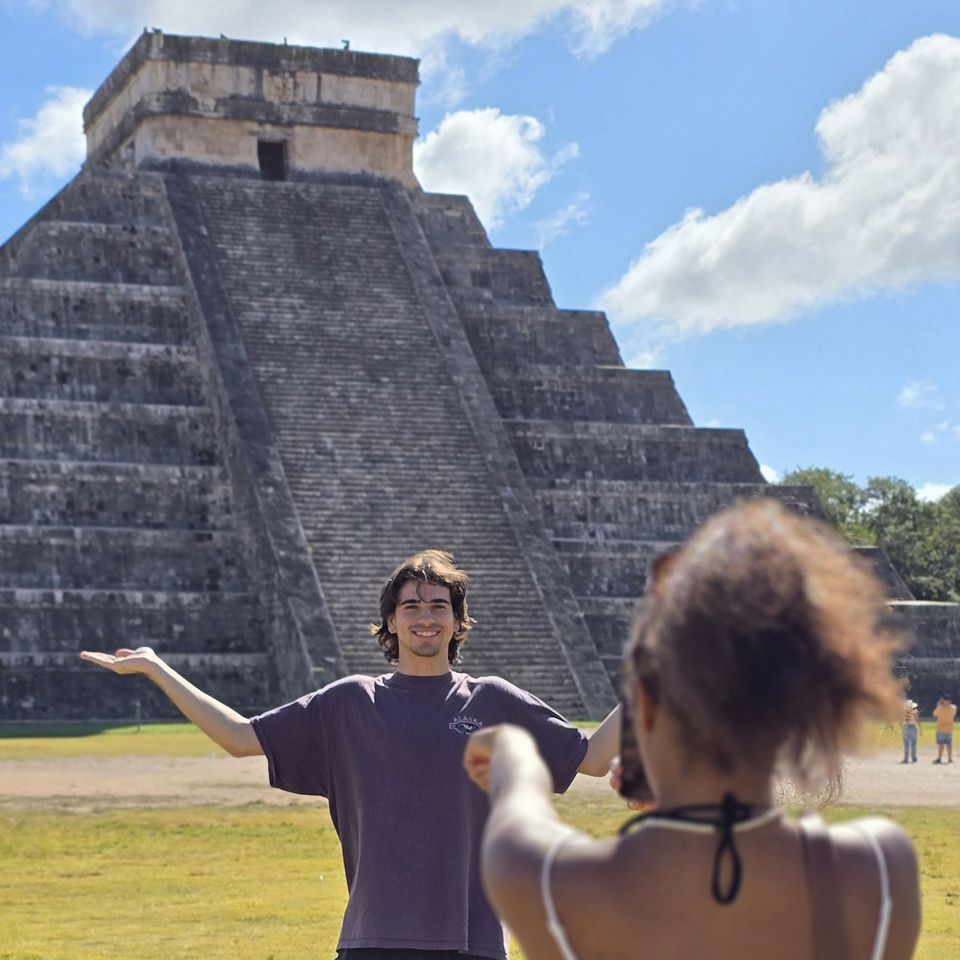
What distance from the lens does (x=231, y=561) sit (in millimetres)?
31000

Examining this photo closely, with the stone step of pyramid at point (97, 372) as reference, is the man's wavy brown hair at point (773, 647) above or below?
below

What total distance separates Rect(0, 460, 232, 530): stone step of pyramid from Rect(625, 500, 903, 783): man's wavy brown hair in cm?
2858

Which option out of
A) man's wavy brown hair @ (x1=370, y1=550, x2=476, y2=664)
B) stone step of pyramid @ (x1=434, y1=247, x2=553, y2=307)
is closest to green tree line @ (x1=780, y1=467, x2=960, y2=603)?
stone step of pyramid @ (x1=434, y1=247, x2=553, y2=307)

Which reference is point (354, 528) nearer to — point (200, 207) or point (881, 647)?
point (200, 207)

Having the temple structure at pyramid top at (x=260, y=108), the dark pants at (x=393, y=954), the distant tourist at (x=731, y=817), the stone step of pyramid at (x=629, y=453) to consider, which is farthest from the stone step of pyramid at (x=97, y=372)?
the distant tourist at (x=731, y=817)

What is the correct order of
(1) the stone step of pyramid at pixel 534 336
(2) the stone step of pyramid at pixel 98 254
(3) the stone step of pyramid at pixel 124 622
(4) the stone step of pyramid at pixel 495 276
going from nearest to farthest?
(3) the stone step of pyramid at pixel 124 622
(2) the stone step of pyramid at pixel 98 254
(1) the stone step of pyramid at pixel 534 336
(4) the stone step of pyramid at pixel 495 276

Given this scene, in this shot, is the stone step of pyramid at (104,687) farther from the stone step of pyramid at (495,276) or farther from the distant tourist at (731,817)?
the distant tourist at (731,817)

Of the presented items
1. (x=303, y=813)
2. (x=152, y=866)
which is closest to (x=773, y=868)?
(x=152, y=866)

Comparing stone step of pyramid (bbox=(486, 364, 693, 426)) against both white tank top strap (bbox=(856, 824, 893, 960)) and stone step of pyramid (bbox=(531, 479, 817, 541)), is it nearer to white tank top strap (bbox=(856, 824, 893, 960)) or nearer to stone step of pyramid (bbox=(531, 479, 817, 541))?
stone step of pyramid (bbox=(531, 479, 817, 541))

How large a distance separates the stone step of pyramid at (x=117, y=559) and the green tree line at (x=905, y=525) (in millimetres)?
24216

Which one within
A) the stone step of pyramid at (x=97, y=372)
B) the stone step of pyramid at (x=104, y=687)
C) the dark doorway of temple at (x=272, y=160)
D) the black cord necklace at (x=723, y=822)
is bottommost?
the black cord necklace at (x=723, y=822)

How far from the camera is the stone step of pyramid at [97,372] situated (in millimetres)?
32062

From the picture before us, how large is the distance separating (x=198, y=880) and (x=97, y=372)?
1991 centimetres

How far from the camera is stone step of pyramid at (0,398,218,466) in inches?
1236
